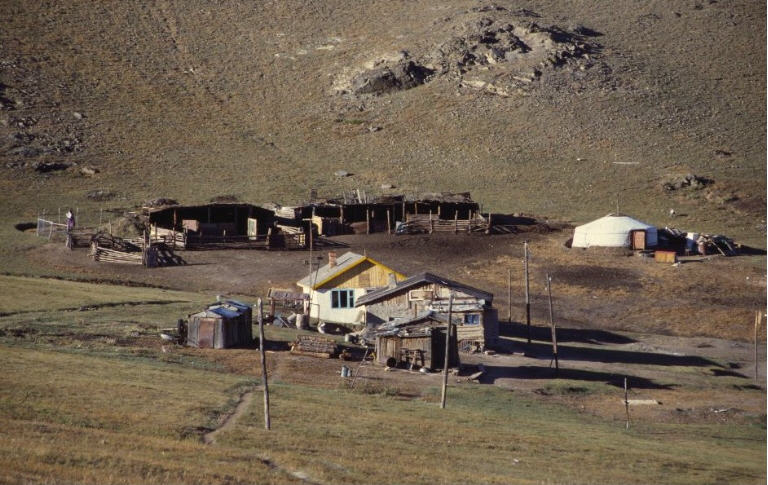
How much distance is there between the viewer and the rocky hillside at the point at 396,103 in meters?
92.0

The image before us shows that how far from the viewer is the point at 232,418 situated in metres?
31.7

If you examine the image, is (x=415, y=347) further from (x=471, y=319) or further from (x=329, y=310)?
(x=329, y=310)

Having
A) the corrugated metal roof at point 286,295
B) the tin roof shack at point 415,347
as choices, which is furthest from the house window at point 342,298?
the tin roof shack at point 415,347

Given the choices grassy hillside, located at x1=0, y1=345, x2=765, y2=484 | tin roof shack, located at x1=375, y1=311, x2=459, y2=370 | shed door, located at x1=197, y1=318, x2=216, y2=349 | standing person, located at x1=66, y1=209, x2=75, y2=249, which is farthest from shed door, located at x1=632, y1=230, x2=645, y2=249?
standing person, located at x1=66, y1=209, x2=75, y2=249

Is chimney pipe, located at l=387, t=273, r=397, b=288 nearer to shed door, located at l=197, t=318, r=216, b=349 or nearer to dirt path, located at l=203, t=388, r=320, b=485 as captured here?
shed door, located at l=197, t=318, r=216, b=349

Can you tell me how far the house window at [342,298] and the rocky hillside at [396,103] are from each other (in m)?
32.5

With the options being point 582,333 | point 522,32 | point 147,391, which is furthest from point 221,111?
point 147,391

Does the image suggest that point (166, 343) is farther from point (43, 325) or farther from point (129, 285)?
point (129, 285)

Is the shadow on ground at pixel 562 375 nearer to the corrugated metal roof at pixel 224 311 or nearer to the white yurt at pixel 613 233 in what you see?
the corrugated metal roof at pixel 224 311

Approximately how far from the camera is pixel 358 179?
9469 centimetres

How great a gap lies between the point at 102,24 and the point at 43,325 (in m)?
90.2

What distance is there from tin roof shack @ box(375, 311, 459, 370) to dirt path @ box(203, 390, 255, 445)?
9.45m

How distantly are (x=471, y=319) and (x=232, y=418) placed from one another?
1919 centimetres

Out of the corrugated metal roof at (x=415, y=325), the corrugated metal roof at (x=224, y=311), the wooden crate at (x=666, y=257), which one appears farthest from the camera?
the wooden crate at (x=666, y=257)
